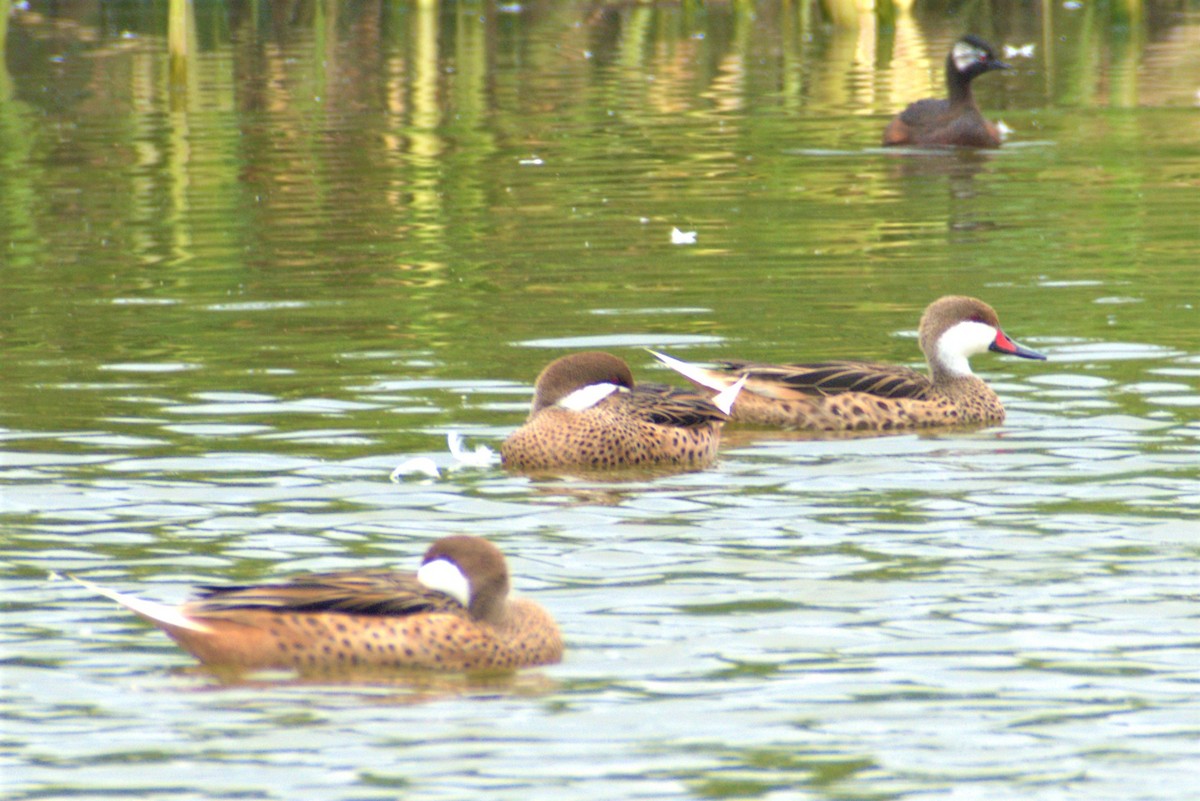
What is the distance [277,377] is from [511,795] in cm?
696

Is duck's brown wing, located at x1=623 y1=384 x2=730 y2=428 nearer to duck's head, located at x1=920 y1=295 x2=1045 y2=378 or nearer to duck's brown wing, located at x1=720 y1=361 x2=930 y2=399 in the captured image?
duck's brown wing, located at x1=720 y1=361 x2=930 y2=399

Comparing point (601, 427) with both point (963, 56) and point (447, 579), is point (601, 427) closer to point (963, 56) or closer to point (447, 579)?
point (447, 579)

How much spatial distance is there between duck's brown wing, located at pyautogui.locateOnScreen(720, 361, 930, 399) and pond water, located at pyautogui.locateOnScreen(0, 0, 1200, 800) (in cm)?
29

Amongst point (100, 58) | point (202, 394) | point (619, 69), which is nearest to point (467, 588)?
point (202, 394)

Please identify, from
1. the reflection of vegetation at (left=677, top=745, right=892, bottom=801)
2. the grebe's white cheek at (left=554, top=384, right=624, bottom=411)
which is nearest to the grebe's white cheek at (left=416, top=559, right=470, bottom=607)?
the reflection of vegetation at (left=677, top=745, right=892, bottom=801)

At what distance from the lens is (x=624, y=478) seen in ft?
34.9

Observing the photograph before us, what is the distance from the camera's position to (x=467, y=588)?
296 inches

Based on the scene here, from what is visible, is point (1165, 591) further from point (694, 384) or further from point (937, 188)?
point (937, 188)

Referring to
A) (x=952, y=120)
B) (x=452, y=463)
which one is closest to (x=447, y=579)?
(x=452, y=463)

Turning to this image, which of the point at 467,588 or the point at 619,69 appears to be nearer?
the point at 467,588

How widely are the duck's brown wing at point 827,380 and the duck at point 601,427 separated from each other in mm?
779

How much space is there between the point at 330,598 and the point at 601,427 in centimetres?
357

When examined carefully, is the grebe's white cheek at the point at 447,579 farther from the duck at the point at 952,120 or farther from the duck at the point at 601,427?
the duck at the point at 952,120

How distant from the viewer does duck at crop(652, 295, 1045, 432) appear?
1173 centimetres
